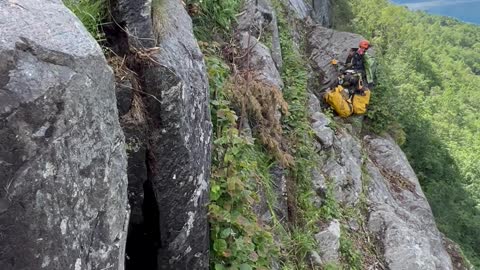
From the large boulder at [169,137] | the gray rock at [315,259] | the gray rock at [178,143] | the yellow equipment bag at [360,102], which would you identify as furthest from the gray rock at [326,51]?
the large boulder at [169,137]

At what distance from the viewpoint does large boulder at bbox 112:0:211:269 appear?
140 inches

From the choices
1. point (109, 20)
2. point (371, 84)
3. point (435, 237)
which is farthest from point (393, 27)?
point (109, 20)

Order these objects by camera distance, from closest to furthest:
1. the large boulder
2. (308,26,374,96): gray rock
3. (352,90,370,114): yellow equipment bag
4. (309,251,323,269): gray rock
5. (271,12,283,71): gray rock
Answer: the large boulder < (309,251,323,269): gray rock < (271,12,283,71): gray rock < (352,90,370,114): yellow equipment bag < (308,26,374,96): gray rock

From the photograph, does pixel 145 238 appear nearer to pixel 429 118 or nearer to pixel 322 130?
pixel 322 130

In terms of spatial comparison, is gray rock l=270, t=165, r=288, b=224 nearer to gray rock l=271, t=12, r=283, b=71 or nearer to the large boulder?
the large boulder

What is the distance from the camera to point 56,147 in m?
2.37

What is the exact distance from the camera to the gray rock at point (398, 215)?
8055 mm

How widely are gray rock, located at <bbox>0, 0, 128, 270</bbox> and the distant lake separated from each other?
394ft

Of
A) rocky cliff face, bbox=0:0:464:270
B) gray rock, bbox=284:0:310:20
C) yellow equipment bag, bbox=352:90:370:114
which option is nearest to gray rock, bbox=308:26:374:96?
gray rock, bbox=284:0:310:20

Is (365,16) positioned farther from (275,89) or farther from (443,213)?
(275,89)

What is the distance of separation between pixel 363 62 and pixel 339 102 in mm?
1353

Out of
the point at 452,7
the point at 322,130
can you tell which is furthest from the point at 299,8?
the point at 452,7

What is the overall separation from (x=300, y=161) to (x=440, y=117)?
36.8 meters

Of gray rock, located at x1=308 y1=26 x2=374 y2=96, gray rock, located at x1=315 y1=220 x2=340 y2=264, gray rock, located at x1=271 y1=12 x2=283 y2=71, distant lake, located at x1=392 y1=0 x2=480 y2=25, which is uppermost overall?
gray rock, located at x1=271 y1=12 x2=283 y2=71
